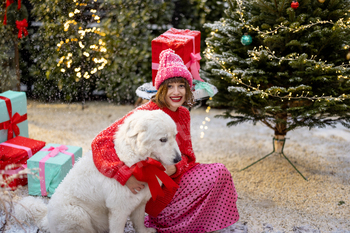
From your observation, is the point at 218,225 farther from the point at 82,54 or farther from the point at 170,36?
the point at 82,54

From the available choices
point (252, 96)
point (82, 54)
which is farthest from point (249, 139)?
point (82, 54)

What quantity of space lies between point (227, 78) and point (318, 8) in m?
1.06

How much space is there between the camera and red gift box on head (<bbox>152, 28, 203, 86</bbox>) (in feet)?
9.23

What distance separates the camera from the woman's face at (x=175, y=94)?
2287 mm

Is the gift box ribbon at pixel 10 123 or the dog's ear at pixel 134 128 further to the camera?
the gift box ribbon at pixel 10 123

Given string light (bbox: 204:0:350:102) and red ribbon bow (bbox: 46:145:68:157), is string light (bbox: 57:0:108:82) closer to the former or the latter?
red ribbon bow (bbox: 46:145:68:157)

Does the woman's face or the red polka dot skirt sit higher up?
the woman's face

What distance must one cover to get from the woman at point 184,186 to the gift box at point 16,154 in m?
1.48

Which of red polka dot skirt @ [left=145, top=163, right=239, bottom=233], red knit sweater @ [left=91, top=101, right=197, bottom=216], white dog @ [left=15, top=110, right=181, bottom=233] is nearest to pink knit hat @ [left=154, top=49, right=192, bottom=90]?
red knit sweater @ [left=91, top=101, right=197, bottom=216]

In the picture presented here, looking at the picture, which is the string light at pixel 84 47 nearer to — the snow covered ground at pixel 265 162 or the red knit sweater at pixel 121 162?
the snow covered ground at pixel 265 162

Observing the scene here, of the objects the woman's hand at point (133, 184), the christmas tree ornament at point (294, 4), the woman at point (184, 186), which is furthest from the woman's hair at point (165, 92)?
the christmas tree ornament at point (294, 4)

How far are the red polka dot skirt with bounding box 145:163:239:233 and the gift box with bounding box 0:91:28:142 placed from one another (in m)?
1.97

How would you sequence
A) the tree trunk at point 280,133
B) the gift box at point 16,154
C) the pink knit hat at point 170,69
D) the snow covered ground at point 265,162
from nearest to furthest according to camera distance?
the pink knit hat at point 170,69 < the snow covered ground at point 265,162 < the gift box at point 16,154 < the tree trunk at point 280,133

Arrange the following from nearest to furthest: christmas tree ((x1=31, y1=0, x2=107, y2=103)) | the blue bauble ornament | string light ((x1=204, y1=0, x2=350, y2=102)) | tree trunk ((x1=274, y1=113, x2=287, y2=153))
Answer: string light ((x1=204, y1=0, x2=350, y2=102)), the blue bauble ornament, tree trunk ((x1=274, y1=113, x2=287, y2=153)), christmas tree ((x1=31, y1=0, x2=107, y2=103))
